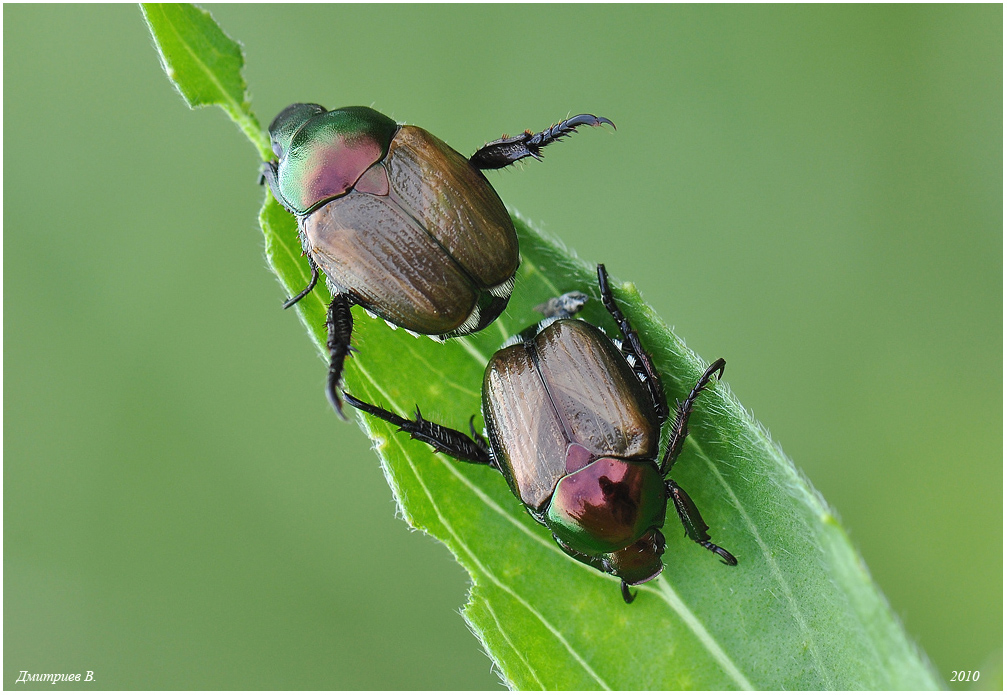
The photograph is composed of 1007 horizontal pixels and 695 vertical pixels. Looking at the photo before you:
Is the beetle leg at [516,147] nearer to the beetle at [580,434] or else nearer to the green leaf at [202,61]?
the beetle at [580,434]

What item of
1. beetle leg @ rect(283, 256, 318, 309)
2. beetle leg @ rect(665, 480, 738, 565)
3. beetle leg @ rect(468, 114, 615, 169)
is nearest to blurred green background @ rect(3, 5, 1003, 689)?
beetle leg @ rect(468, 114, 615, 169)

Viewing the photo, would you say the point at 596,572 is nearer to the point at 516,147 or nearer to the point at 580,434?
the point at 580,434

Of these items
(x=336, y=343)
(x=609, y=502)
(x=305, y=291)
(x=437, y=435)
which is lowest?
(x=609, y=502)

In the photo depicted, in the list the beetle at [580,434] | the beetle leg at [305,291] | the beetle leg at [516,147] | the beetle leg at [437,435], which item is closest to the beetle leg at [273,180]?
the beetle leg at [305,291]

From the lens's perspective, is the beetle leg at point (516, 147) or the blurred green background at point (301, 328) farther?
the blurred green background at point (301, 328)

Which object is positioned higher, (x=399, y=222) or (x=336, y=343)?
(x=399, y=222)

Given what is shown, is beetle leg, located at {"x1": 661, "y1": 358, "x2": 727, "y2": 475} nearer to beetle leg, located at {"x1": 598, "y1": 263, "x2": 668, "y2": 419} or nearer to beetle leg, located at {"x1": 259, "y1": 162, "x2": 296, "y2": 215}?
beetle leg, located at {"x1": 598, "y1": 263, "x2": 668, "y2": 419}

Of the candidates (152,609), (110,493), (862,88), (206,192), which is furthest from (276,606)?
(862,88)

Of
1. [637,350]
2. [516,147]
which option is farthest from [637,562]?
[516,147]
